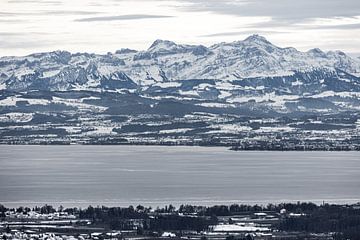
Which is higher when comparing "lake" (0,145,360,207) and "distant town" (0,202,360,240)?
"lake" (0,145,360,207)

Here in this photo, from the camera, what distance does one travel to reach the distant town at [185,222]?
41.7 m

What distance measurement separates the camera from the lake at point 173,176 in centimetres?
5797

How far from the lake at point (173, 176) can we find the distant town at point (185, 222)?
18.9 ft

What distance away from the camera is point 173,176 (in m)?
73.8

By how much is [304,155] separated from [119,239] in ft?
199

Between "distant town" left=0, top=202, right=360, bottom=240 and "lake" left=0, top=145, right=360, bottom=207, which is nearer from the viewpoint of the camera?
"distant town" left=0, top=202, right=360, bottom=240

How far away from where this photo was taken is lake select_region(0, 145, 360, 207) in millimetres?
57969

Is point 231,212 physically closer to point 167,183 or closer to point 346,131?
point 167,183

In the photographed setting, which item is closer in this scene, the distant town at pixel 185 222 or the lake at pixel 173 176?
the distant town at pixel 185 222

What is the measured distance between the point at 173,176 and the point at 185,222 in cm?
2929

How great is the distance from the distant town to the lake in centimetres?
576

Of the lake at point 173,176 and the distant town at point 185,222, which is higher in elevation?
the lake at point 173,176

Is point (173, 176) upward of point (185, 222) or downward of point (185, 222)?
upward

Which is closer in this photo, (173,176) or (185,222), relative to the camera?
(185,222)
